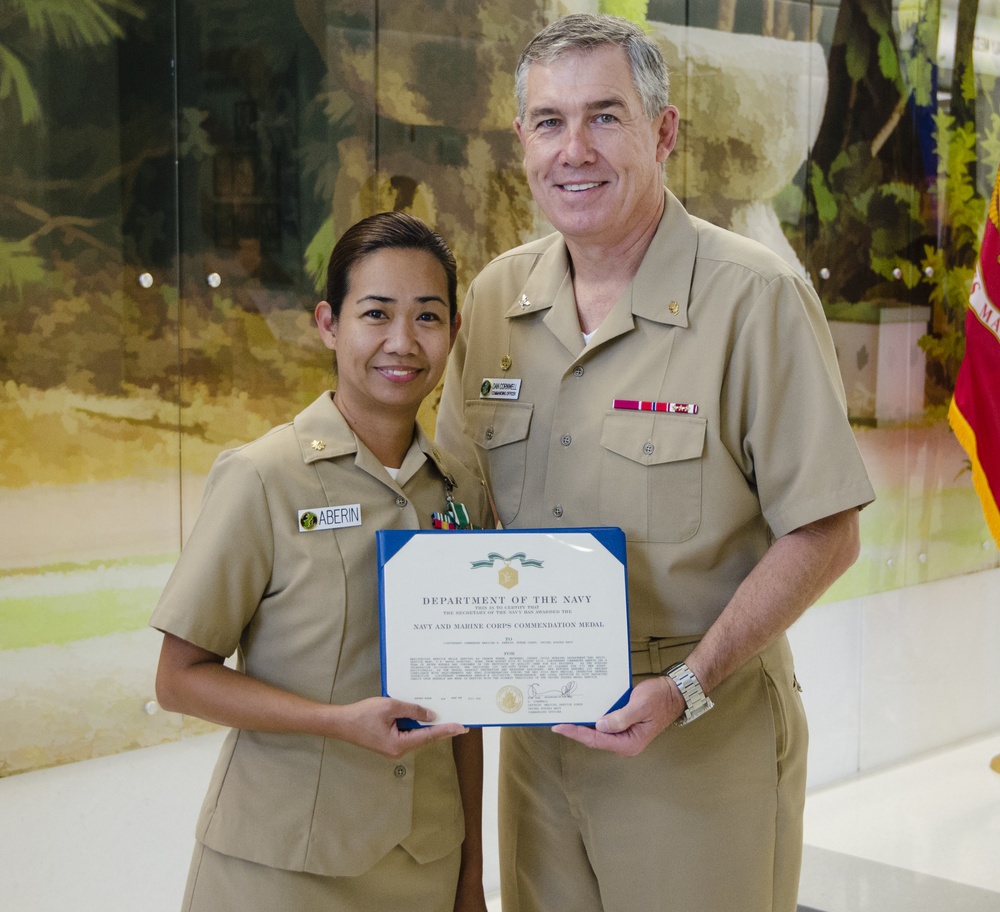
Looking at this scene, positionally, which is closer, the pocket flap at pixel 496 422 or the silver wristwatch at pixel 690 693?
the silver wristwatch at pixel 690 693

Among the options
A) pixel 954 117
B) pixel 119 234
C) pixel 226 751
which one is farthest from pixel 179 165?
pixel 954 117

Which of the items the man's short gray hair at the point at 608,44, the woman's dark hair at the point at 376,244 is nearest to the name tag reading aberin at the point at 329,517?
the woman's dark hair at the point at 376,244

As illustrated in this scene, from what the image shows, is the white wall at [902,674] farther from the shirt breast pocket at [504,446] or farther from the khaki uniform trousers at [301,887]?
the khaki uniform trousers at [301,887]

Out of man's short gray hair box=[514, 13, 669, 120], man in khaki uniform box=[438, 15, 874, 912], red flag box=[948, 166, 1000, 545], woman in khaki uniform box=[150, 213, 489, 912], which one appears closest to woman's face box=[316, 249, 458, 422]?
woman in khaki uniform box=[150, 213, 489, 912]

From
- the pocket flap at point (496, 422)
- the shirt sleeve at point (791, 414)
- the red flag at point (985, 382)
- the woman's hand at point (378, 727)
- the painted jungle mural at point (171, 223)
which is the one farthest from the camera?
the red flag at point (985, 382)

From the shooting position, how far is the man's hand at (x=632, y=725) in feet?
5.52

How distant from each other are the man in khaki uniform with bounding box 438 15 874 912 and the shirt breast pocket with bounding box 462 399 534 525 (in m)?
0.04

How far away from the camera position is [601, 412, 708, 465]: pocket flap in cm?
187

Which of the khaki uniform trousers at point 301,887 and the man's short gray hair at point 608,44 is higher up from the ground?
the man's short gray hair at point 608,44

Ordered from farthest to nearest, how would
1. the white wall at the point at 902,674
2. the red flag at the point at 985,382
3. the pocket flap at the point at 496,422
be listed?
the white wall at the point at 902,674
the red flag at the point at 985,382
the pocket flap at the point at 496,422

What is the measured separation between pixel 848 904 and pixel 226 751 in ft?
9.36

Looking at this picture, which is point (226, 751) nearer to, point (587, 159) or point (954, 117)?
point (587, 159)

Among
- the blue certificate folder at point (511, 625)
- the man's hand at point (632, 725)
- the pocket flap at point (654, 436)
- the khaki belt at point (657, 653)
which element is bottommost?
the man's hand at point (632, 725)

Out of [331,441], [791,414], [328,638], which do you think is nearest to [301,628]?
[328,638]
